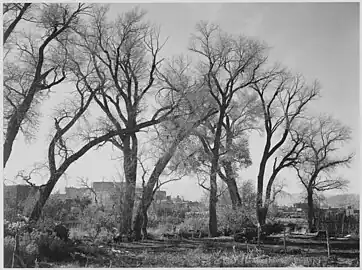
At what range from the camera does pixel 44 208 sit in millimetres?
4129

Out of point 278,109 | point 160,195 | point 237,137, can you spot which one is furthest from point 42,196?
point 278,109

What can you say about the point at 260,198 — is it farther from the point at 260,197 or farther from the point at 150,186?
the point at 150,186

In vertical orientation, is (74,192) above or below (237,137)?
below

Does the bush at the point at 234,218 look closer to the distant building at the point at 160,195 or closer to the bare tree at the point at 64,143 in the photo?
the distant building at the point at 160,195

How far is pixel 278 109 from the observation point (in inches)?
196

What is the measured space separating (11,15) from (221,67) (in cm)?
226

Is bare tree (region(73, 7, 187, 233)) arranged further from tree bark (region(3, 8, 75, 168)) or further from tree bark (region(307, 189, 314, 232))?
tree bark (region(307, 189, 314, 232))

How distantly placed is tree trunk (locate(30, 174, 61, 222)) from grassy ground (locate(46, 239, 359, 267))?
59 cm

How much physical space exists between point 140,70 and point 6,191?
194 centimetres

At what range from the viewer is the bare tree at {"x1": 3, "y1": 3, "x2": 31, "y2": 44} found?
157 inches

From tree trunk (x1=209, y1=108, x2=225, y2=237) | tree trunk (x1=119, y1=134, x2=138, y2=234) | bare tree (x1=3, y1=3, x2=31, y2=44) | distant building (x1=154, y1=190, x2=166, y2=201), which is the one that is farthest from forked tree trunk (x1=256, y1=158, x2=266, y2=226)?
bare tree (x1=3, y1=3, x2=31, y2=44)

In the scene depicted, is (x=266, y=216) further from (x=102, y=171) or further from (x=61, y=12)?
(x=61, y=12)

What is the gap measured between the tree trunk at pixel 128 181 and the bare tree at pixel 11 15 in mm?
1558

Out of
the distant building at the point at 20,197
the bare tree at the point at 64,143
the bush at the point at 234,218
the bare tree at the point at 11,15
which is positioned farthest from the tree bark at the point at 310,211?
the bare tree at the point at 11,15
